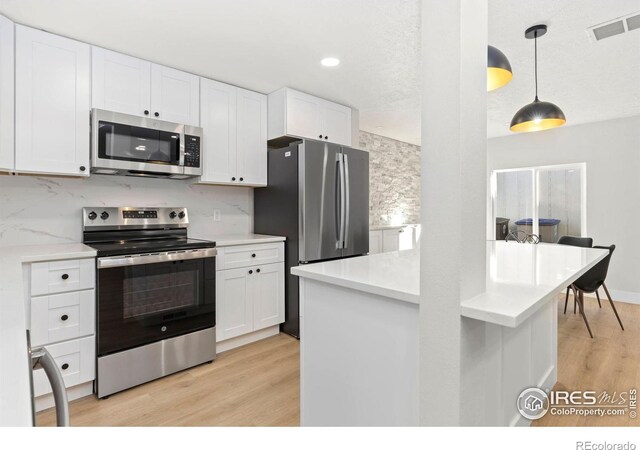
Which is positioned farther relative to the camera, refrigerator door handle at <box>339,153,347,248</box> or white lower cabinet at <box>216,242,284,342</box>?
refrigerator door handle at <box>339,153,347,248</box>

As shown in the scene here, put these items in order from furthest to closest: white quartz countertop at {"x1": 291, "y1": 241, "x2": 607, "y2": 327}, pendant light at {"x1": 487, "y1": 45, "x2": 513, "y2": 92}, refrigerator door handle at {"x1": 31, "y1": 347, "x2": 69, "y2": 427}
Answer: pendant light at {"x1": 487, "y1": 45, "x2": 513, "y2": 92}
white quartz countertop at {"x1": 291, "y1": 241, "x2": 607, "y2": 327}
refrigerator door handle at {"x1": 31, "y1": 347, "x2": 69, "y2": 427}

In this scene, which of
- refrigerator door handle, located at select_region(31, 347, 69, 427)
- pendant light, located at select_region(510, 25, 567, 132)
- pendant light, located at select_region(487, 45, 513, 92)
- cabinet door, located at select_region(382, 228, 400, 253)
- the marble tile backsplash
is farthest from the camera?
cabinet door, located at select_region(382, 228, 400, 253)

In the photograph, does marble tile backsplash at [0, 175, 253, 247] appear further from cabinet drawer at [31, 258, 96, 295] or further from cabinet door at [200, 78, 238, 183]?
cabinet drawer at [31, 258, 96, 295]

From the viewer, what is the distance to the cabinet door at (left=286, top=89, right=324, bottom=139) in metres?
3.30

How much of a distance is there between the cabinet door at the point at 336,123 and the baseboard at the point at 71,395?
9.48ft

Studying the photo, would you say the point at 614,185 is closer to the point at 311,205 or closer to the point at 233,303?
the point at 311,205

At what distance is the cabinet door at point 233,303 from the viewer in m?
2.81

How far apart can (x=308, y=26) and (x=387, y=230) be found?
2.89 meters

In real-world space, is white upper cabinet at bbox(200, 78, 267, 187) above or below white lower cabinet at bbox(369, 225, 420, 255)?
above

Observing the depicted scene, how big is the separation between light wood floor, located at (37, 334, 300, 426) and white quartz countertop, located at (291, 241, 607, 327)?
102 centimetres

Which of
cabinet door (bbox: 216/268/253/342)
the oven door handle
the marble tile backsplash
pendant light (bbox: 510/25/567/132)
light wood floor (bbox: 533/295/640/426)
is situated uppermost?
pendant light (bbox: 510/25/567/132)

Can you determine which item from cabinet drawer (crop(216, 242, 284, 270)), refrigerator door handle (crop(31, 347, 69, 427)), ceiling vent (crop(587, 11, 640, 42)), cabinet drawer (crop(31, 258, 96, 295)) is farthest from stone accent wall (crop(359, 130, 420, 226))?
refrigerator door handle (crop(31, 347, 69, 427))

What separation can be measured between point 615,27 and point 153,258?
3.45 metres
